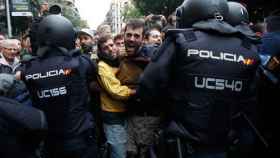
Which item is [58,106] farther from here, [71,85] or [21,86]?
[21,86]

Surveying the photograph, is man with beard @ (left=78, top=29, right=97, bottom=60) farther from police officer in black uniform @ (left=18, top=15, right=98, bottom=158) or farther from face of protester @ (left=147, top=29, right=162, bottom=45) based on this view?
police officer in black uniform @ (left=18, top=15, right=98, bottom=158)

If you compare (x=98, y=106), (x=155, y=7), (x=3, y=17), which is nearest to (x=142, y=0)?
(x=155, y=7)

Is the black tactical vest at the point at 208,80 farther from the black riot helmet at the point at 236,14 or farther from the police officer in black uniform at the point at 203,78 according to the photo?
the black riot helmet at the point at 236,14

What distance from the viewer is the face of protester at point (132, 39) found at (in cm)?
419

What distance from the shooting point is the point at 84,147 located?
156 inches

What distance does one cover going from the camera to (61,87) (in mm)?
3766

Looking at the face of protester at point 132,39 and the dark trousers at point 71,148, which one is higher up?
the face of protester at point 132,39

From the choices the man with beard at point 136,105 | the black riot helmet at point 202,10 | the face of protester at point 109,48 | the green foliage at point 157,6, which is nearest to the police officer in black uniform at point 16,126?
the man with beard at point 136,105

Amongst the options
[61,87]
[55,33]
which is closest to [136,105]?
[61,87]

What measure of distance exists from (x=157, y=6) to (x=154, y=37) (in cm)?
2296

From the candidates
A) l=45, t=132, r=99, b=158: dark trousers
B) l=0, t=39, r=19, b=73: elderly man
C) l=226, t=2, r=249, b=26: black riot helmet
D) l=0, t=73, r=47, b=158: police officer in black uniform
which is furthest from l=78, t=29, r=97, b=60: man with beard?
l=0, t=73, r=47, b=158: police officer in black uniform

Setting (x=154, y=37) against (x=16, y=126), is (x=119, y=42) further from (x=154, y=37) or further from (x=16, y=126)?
(x=16, y=126)

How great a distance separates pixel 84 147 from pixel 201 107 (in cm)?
140

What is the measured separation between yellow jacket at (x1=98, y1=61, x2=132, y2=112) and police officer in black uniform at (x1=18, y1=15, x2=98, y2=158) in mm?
194
